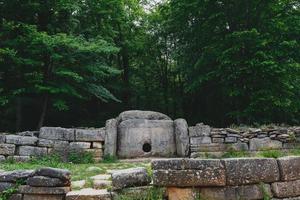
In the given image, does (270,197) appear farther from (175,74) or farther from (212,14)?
(175,74)

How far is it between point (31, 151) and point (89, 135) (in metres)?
1.77

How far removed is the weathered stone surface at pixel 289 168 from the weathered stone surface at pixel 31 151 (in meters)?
7.19

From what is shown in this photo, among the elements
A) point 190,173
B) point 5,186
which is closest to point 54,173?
point 5,186

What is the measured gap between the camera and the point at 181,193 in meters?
5.07

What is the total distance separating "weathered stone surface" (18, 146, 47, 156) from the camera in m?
10.2

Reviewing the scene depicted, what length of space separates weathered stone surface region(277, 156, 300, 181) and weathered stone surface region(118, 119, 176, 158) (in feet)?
21.0

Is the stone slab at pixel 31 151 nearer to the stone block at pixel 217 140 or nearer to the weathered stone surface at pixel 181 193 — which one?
the stone block at pixel 217 140

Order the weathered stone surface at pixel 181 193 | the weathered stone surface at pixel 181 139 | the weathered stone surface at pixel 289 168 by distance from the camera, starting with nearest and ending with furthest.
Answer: the weathered stone surface at pixel 181 193 < the weathered stone surface at pixel 289 168 < the weathered stone surface at pixel 181 139

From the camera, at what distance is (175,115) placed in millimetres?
21422

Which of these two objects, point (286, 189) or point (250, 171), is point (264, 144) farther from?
point (250, 171)

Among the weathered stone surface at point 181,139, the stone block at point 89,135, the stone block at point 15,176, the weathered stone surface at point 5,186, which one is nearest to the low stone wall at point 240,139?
the weathered stone surface at point 181,139

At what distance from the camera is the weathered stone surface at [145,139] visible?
11492mm

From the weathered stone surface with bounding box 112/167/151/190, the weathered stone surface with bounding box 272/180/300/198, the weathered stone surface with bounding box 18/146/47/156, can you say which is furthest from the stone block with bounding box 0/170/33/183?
the weathered stone surface with bounding box 18/146/47/156

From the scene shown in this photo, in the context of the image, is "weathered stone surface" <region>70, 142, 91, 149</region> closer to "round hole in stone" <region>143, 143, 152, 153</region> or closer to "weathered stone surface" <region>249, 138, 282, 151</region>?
"round hole in stone" <region>143, 143, 152, 153</region>
